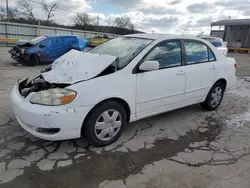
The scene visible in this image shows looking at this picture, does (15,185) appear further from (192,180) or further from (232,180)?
(232,180)

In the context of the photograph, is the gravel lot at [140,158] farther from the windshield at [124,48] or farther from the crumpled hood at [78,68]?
the windshield at [124,48]

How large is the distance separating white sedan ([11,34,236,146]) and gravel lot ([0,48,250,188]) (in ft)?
0.96

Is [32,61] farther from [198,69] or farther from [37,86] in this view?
[198,69]

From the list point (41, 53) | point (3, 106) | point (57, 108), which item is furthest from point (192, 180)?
point (41, 53)

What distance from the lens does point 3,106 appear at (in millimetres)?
4441

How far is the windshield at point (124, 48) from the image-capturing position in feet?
10.9

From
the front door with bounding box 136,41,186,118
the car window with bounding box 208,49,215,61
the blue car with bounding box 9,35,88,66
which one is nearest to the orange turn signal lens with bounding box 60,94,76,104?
the front door with bounding box 136,41,186,118

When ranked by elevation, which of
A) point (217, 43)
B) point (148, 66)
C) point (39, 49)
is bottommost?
point (39, 49)

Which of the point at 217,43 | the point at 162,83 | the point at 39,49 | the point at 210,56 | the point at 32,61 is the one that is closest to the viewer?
the point at 162,83

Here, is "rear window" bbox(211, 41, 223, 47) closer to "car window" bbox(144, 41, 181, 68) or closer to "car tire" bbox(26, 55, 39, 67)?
"car tire" bbox(26, 55, 39, 67)

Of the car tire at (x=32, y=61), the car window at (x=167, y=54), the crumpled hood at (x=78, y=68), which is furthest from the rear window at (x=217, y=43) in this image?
the crumpled hood at (x=78, y=68)

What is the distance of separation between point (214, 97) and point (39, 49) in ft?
28.1

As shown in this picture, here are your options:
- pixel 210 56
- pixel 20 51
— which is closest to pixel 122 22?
pixel 20 51

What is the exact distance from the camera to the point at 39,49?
10492 mm
